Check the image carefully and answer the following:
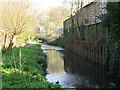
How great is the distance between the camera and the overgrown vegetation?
954 cm

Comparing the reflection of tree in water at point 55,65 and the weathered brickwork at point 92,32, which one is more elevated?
the weathered brickwork at point 92,32

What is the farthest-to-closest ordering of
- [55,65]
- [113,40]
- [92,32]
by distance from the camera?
[92,32] → [55,65] → [113,40]

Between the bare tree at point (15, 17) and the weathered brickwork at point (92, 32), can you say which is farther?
the weathered brickwork at point (92, 32)

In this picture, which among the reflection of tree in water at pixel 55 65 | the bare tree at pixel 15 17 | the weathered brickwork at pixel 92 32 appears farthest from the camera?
the weathered brickwork at pixel 92 32

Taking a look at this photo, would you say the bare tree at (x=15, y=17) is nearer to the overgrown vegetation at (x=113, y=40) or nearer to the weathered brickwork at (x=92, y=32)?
the weathered brickwork at (x=92, y=32)

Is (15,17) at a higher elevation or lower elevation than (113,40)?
higher

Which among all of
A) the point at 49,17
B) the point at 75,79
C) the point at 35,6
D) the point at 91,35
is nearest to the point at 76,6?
the point at 91,35

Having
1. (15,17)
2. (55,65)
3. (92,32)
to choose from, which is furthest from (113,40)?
(92,32)

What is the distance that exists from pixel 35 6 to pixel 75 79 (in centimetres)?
749

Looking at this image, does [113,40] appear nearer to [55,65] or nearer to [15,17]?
[55,65]

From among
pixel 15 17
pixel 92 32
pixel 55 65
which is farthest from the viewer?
pixel 92 32

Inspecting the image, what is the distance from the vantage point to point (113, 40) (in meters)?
13.6

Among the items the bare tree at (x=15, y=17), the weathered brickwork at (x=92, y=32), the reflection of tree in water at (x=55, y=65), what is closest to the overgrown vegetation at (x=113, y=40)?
the weathered brickwork at (x=92, y=32)

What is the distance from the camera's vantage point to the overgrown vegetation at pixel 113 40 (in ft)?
31.3
